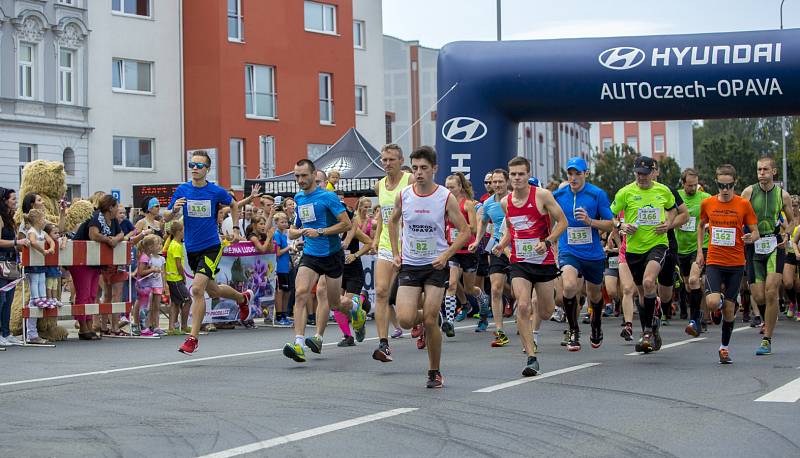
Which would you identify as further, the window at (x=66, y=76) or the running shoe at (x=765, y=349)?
the window at (x=66, y=76)

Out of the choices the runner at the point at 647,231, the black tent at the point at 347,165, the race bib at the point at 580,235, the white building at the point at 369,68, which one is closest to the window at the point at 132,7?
the white building at the point at 369,68

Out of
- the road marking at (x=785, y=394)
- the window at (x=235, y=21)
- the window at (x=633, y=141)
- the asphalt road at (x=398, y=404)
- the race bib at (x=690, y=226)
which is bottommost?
the road marking at (x=785, y=394)

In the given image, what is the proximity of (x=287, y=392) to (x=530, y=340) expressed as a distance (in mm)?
2362

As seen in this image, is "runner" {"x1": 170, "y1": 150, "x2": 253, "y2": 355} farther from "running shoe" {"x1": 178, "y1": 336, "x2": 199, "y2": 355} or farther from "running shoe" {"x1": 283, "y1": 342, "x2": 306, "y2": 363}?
"running shoe" {"x1": 283, "y1": 342, "x2": 306, "y2": 363}

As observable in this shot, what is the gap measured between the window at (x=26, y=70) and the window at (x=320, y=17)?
11352mm

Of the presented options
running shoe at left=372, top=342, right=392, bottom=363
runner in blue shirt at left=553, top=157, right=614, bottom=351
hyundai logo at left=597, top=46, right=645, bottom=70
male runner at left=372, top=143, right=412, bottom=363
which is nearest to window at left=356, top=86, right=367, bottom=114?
hyundai logo at left=597, top=46, right=645, bottom=70

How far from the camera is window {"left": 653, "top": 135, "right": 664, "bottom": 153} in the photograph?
4993 inches

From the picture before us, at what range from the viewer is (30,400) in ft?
31.7

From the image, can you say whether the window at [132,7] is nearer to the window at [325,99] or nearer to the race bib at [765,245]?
the window at [325,99]

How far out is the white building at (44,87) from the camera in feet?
131

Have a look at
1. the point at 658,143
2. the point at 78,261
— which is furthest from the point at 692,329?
the point at 658,143

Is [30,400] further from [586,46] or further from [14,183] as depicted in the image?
[14,183]

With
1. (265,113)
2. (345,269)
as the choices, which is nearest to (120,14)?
(265,113)

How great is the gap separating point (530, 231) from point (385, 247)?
5.60 feet
